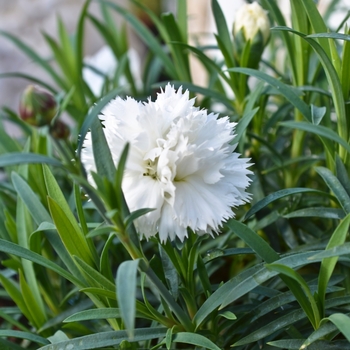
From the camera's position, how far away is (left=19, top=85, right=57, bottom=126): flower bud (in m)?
0.35

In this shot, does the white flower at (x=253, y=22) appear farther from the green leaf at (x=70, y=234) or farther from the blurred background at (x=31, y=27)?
the blurred background at (x=31, y=27)

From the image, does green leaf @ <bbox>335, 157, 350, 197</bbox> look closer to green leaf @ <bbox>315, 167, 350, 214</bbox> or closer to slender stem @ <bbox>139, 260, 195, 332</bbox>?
green leaf @ <bbox>315, 167, 350, 214</bbox>

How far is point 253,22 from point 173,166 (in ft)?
0.94

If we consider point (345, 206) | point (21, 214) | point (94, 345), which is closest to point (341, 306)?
point (345, 206)

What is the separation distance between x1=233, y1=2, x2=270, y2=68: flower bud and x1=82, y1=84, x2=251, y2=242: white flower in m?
0.22

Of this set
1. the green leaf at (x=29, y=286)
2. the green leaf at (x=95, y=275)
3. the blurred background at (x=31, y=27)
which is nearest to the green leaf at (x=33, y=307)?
the green leaf at (x=29, y=286)

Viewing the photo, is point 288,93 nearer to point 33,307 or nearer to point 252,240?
point 252,240

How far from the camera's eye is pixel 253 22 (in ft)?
1.76

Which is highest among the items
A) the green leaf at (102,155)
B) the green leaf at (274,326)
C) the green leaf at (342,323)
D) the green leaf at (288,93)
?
the green leaf at (288,93)

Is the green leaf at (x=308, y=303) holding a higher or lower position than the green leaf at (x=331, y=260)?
lower

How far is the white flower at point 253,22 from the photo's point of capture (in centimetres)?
54

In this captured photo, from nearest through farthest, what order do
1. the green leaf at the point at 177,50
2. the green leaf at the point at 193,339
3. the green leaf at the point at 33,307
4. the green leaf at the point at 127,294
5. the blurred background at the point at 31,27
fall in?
the green leaf at the point at 127,294
the green leaf at the point at 193,339
the green leaf at the point at 33,307
the green leaf at the point at 177,50
the blurred background at the point at 31,27

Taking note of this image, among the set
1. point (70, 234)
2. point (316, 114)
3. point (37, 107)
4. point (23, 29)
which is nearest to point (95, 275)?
point (70, 234)

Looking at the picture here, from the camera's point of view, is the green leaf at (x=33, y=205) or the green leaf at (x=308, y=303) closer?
the green leaf at (x=308, y=303)
